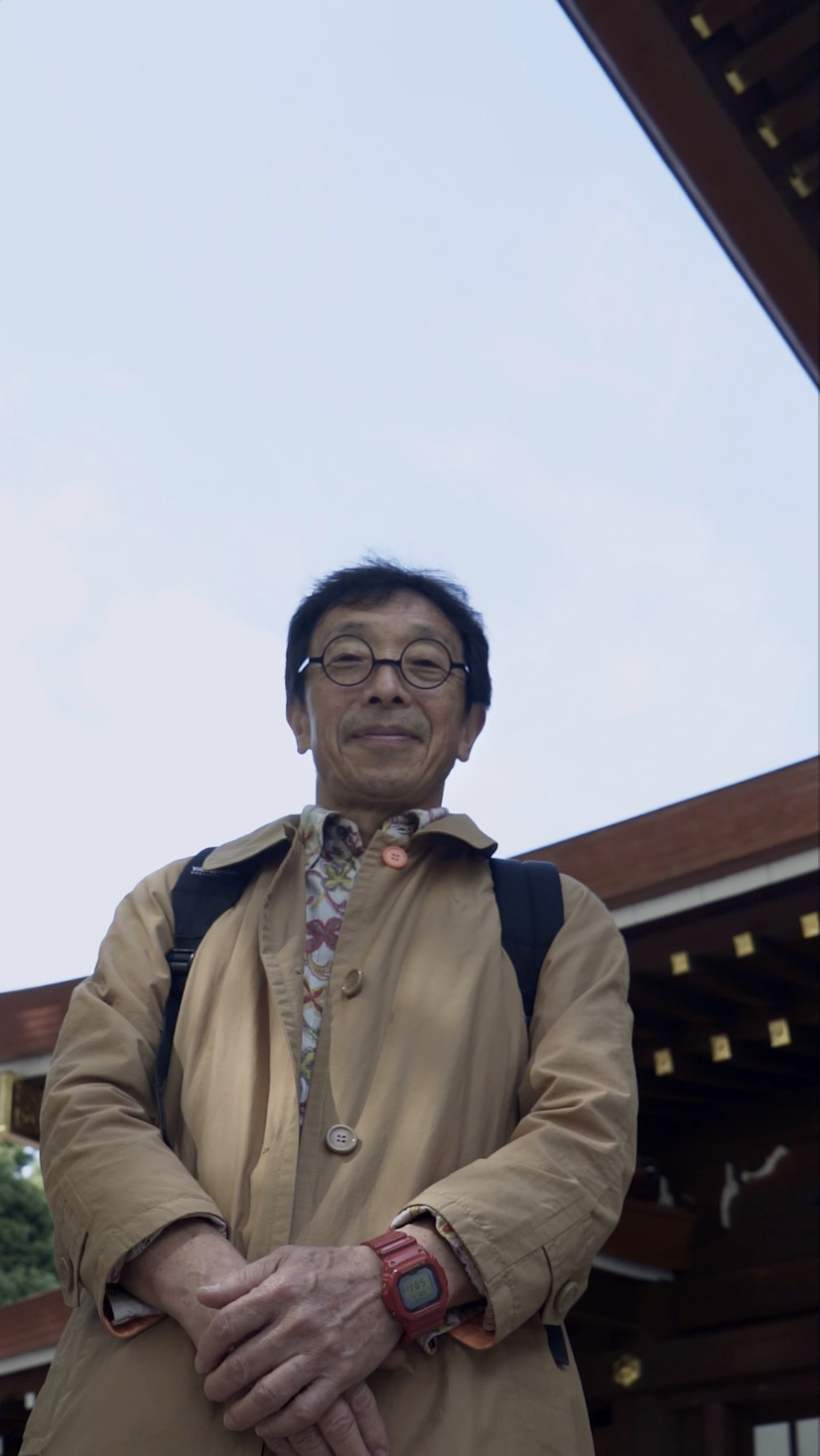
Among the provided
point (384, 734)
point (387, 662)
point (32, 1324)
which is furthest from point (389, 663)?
point (32, 1324)

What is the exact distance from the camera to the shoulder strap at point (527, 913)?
1.81 m

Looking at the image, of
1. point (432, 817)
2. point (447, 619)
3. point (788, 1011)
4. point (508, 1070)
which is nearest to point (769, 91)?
point (447, 619)

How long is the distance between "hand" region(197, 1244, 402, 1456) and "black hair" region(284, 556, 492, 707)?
3.25ft

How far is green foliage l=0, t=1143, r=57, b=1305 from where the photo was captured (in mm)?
15406

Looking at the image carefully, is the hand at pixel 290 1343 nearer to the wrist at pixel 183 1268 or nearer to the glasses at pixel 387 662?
the wrist at pixel 183 1268

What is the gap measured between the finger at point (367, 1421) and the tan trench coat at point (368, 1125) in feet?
0.11

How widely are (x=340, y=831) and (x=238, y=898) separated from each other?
0.18 metres

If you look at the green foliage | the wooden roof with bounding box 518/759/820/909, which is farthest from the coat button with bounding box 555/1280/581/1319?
the green foliage

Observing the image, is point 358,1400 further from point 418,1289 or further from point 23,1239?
point 23,1239

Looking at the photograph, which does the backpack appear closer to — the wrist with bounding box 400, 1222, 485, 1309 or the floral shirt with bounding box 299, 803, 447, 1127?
the floral shirt with bounding box 299, 803, 447, 1127

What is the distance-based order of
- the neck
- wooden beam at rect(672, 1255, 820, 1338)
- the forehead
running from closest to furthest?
the neck, the forehead, wooden beam at rect(672, 1255, 820, 1338)

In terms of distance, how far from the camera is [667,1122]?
479cm

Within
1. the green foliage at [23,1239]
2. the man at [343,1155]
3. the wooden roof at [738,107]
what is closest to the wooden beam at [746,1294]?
the wooden roof at [738,107]

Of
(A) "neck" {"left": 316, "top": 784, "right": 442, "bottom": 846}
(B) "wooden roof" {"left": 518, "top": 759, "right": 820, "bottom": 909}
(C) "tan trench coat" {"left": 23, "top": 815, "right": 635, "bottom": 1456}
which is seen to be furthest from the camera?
(B) "wooden roof" {"left": 518, "top": 759, "right": 820, "bottom": 909}
